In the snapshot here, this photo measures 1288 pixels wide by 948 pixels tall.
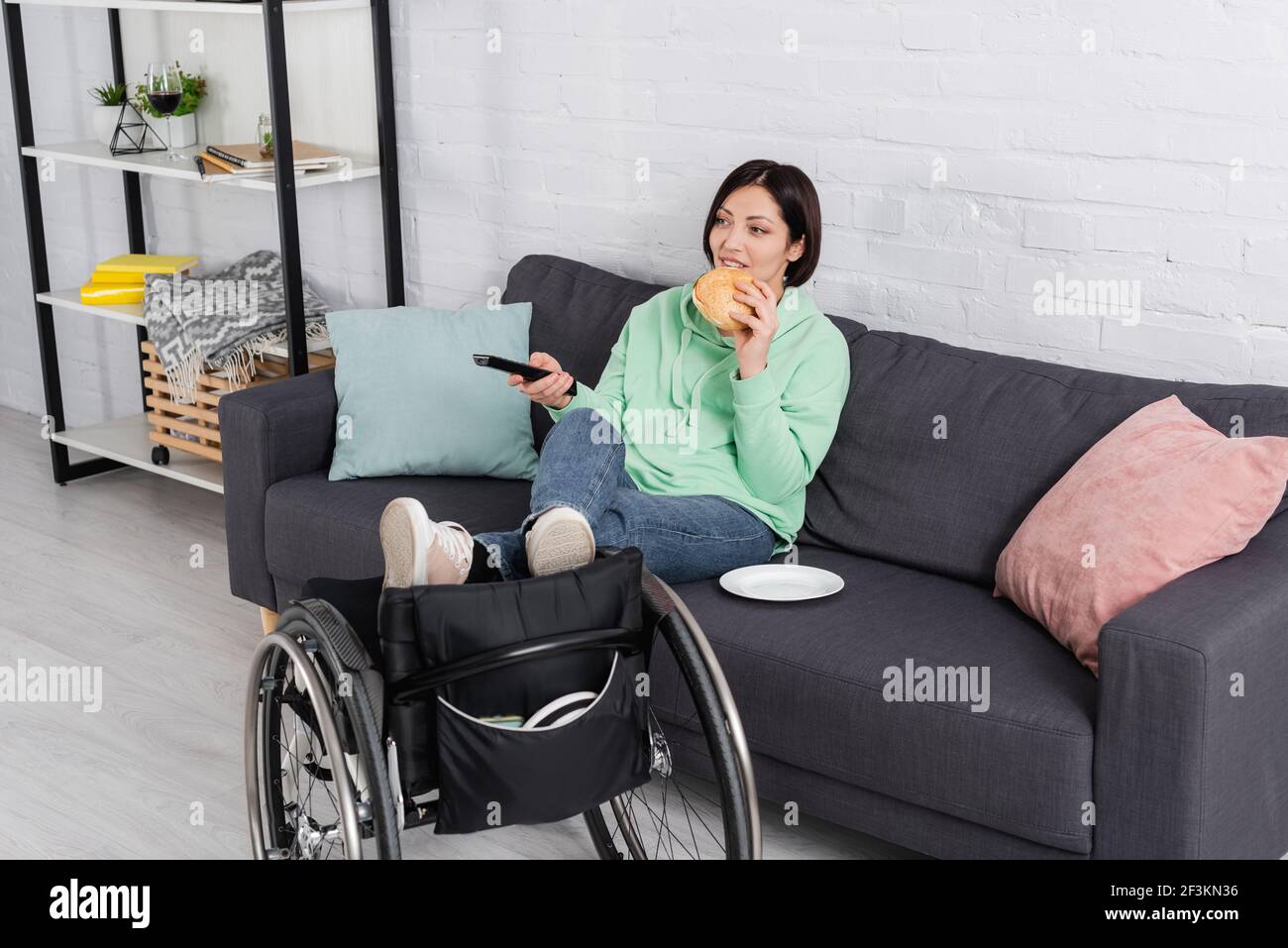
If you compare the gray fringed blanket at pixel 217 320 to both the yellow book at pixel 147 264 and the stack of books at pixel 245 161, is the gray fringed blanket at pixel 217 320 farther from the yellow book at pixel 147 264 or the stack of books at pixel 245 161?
the stack of books at pixel 245 161

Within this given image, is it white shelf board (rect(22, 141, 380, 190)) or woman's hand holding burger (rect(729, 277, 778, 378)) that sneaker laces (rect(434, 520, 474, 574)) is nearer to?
woman's hand holding burger (rect(729, 277, 778, 378))

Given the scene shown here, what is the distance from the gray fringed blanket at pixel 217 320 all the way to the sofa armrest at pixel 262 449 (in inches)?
22.8

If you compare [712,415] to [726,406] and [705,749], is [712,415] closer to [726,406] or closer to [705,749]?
[726,406]

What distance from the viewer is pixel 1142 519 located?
76.7 inches

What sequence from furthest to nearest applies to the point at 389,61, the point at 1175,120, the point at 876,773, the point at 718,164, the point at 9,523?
1. the point at 9,523
2. the point at 389,61
3. the point at 718,164
4. the point at 1175,120
5. the point at 876,773

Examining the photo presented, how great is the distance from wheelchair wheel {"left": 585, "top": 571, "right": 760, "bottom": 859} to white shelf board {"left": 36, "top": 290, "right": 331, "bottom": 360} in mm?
1608

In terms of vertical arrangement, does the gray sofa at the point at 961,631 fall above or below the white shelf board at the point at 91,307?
below

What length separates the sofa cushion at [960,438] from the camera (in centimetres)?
223

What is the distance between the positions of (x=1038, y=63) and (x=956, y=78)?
157mm

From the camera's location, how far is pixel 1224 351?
2.36 metres

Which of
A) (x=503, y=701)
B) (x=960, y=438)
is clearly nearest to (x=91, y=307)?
(x=960, y=438)

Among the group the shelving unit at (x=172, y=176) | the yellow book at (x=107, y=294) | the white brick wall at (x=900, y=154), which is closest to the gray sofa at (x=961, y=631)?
the white brick wall at (x=900, y=154)
